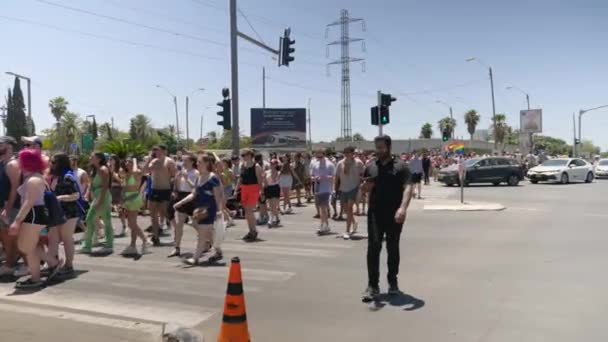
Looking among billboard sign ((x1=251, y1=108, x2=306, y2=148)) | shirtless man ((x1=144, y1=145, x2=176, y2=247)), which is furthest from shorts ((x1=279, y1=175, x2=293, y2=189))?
billboard sign ((x1=251, y1=108, x2=306, y2=148))

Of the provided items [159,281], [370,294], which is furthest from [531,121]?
[159,281]

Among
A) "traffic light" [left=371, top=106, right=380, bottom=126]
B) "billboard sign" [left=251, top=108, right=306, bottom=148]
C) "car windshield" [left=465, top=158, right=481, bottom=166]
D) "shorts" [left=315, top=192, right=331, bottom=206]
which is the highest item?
"billboard sign" [left=251, top=108, right=306, bottom=148]

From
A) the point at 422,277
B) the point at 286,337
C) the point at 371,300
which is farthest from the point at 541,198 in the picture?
the point at 286,337

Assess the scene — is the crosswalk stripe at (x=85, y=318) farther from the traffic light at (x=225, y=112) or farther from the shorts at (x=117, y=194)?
the traffic light at (x=225, y=112)

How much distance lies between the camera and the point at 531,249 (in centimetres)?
891

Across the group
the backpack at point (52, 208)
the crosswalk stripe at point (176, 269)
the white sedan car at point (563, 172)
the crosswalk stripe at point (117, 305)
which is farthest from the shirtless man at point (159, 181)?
the white sedan car at point (563, 172)

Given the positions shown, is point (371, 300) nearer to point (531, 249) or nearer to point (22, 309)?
point (22, 309)

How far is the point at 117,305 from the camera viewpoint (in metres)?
5.86

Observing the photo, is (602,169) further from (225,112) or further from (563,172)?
(225,112)

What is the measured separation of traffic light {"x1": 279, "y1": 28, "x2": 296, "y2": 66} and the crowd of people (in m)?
7.30

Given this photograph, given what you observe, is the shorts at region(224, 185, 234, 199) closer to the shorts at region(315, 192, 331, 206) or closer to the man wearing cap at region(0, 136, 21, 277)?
the shorts at region(315, 192, 331, 206)

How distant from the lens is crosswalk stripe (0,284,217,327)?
5.41 metres

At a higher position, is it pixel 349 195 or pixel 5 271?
pixel 349 195

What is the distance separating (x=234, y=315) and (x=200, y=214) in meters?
3.85
